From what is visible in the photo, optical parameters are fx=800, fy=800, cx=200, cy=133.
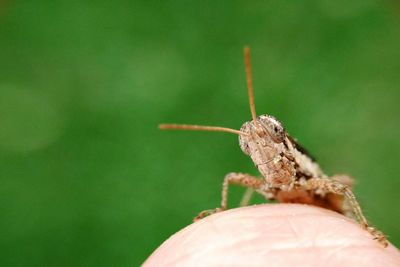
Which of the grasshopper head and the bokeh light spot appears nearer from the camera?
the grasshopper head

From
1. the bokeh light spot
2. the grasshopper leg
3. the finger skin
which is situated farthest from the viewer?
the bokeh light spot

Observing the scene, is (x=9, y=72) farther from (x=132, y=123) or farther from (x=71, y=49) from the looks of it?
(x=132, y=123)

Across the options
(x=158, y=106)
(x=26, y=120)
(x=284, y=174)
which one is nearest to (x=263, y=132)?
(x=284, y=174)

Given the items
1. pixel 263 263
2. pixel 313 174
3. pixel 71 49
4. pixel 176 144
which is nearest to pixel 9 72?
pixel 71 49

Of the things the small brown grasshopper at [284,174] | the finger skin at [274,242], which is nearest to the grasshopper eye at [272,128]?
the small brown grasshopper at [284,174]

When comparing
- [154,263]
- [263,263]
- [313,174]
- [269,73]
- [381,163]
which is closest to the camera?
[263,263]

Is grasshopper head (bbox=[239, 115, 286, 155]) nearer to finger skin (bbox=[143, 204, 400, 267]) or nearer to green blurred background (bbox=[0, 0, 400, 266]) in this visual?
finger skin (bbox=[143, 204, 400, 267])

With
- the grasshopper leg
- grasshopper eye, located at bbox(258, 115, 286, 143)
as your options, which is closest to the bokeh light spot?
the grasshopper leg
